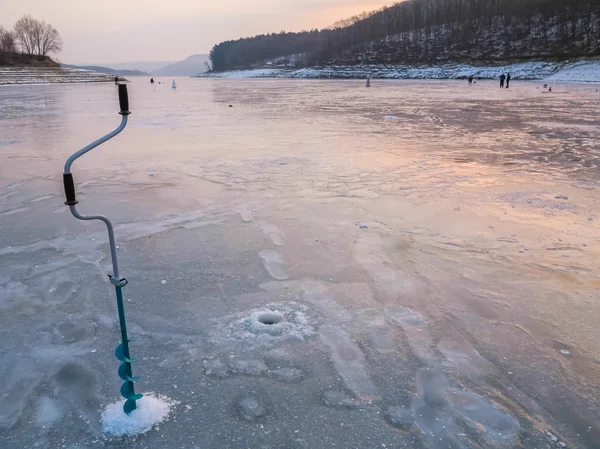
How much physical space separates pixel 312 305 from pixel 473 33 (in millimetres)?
102892

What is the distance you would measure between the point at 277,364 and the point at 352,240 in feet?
7.18

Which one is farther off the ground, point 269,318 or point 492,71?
point 492,71

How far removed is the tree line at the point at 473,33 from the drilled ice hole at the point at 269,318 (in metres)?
72.5

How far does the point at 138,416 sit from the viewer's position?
230 centimetres

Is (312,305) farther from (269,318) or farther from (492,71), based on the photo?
(492,71)

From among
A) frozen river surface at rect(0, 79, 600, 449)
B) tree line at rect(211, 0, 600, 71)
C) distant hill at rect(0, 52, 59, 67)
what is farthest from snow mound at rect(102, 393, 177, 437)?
distant hill at rect(0, 52, 59, 67)

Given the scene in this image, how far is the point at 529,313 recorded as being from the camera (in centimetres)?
332

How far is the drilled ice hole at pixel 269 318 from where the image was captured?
3238mm

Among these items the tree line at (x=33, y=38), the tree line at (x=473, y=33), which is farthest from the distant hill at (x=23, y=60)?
the tree line at (x=473, y=33)

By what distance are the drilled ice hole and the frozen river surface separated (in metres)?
0.02

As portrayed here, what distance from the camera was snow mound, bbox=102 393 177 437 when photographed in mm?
2238

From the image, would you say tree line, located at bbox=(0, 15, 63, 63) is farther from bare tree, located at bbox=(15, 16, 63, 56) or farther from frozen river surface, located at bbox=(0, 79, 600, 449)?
frozen river surface, located at bbox=(0, 79, 600, 449)

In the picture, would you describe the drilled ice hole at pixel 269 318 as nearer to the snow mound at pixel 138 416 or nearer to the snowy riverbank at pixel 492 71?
the snow mound at pixel 138 416

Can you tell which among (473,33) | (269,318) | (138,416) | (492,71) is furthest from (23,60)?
(138,416)
